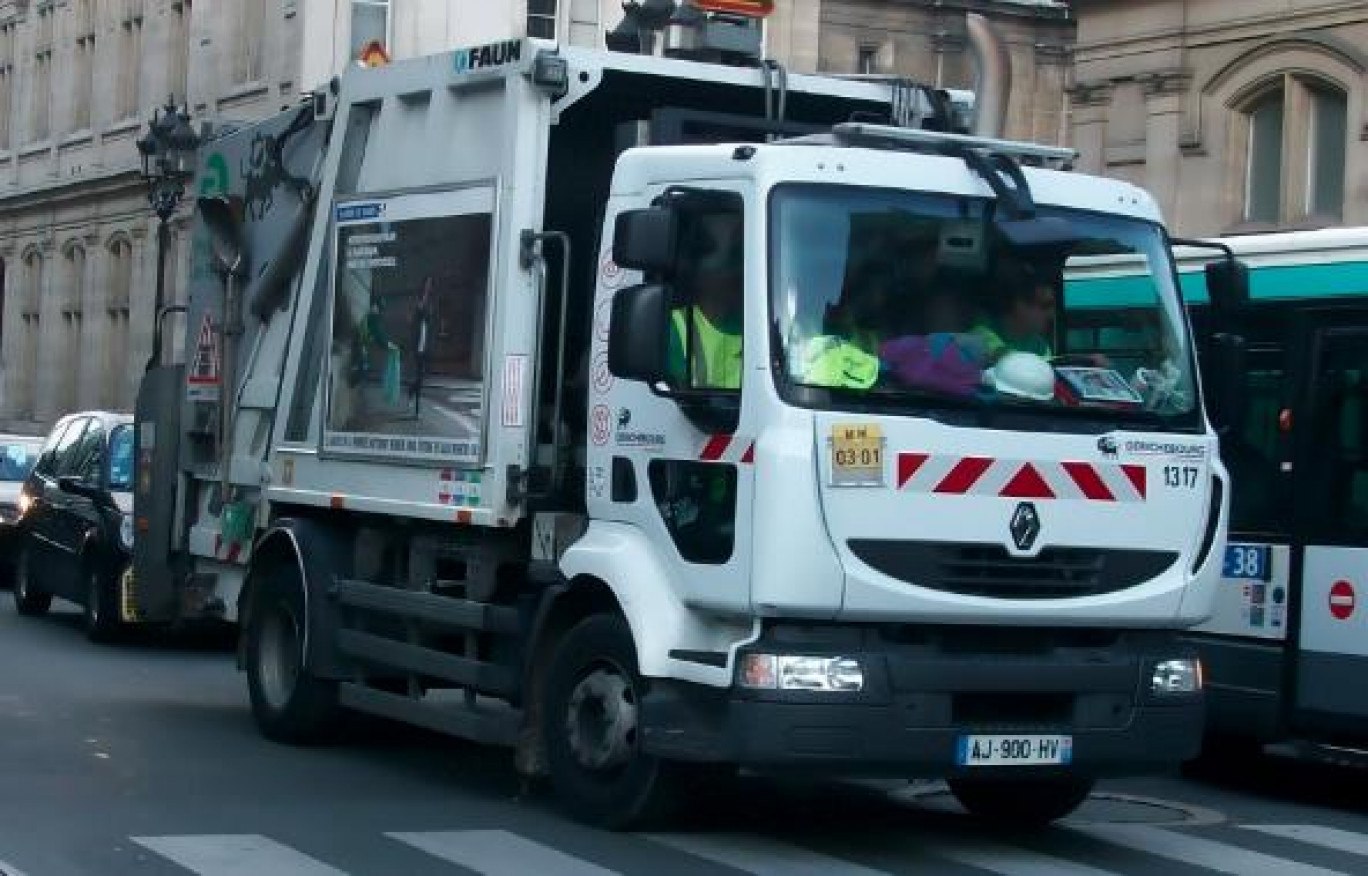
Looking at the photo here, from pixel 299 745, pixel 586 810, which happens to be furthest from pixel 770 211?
pixel 299 745

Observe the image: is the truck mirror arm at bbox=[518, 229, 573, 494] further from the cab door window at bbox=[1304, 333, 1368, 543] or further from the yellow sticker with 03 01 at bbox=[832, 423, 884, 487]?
the cab door window at bbox=[1304, 333, 1368, 543]

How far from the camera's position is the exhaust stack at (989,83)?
1281cm

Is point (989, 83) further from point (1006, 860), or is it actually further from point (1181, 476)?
point (1006, 860)

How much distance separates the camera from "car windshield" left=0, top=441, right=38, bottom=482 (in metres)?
25.5

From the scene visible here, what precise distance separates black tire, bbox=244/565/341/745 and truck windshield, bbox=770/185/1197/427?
165 inches

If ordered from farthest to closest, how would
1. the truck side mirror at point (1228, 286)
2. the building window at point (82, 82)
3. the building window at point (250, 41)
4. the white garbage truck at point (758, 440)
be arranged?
1. the building window at point (82, 82)
2. the building window at point (250, 41)
3. the truck side mirror at point (1228, 286)
4. the white garbage truck at point (758, 440)

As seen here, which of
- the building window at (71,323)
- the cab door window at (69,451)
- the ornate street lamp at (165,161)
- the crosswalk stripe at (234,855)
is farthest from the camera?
the building window at (71,323)

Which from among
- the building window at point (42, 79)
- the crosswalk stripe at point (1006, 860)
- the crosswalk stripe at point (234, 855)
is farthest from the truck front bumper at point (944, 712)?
the building window at point (42, 79)

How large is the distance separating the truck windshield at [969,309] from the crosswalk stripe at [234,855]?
2.69 meters

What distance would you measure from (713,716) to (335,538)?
3.69m

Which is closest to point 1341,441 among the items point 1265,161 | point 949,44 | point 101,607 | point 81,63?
point 101,607

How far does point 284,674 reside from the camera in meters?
13.9

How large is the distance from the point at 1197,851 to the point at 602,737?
2719mm

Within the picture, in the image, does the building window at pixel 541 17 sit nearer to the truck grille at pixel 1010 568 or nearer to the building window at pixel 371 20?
the building window at pixel 371 20
